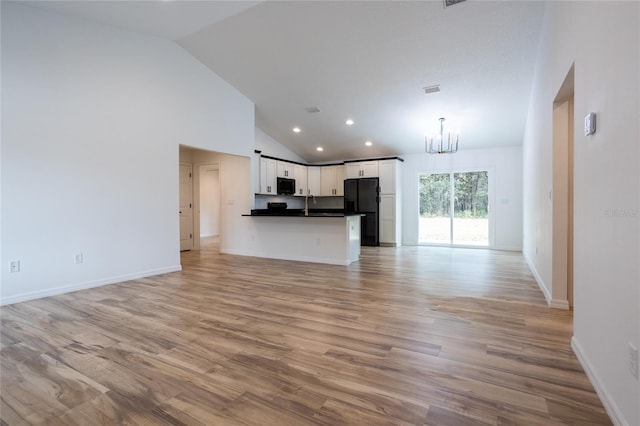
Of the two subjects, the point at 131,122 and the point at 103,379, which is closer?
the point at 103,379

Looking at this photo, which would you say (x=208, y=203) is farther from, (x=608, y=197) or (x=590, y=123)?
(x=608, y=197)

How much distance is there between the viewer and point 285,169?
26.3 ft

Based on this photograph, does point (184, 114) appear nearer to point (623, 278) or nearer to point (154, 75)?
point (154, 75)

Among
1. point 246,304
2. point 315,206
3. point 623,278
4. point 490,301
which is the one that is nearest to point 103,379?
point 246,304

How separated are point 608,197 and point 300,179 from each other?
744cm

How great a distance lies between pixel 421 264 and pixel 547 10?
3.81 m

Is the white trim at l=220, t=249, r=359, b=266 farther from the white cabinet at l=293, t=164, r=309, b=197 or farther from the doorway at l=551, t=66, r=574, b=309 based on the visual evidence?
the doorway at l=551, t=66, r=574, b=309

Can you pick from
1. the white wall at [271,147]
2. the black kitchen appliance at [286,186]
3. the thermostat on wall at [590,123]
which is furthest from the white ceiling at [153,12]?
the thermostat on wall at [590,123]

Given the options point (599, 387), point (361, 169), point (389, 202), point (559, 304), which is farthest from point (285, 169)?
point (599, 387)

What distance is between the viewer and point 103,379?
1872 mm

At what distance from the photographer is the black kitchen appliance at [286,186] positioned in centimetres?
779

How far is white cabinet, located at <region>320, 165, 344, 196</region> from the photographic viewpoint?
893 cm

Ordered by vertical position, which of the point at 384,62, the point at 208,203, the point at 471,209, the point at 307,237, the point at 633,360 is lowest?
the point at 633,360

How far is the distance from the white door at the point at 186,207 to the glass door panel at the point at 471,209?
6559 mm
